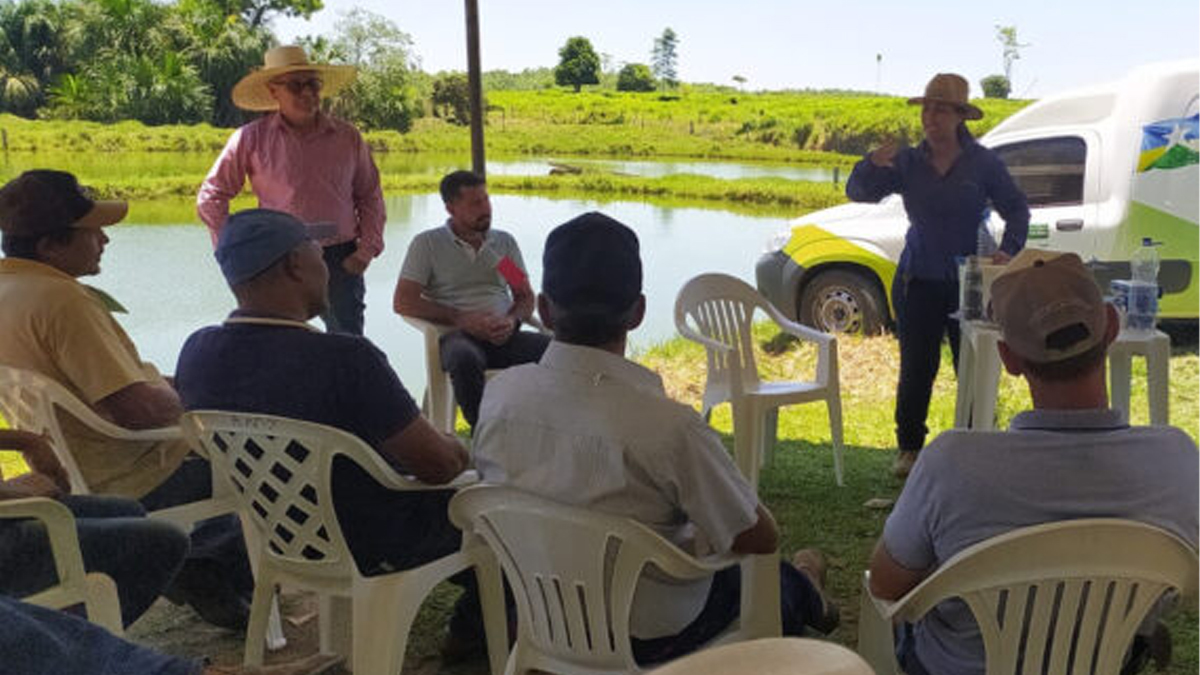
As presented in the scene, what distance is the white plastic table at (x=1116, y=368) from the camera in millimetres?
2990

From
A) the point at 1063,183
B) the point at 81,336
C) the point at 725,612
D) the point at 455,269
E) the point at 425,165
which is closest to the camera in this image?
the point at 725,612

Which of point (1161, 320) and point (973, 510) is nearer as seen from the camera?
point (973, 510)

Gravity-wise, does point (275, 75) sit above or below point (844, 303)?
above

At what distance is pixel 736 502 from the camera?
65.6 inches

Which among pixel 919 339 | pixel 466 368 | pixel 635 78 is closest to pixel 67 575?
pixel 466 368

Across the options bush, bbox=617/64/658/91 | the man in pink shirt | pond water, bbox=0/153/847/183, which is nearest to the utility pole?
pond water, bbox=0/153/847/183

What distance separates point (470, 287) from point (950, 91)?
1.80 m

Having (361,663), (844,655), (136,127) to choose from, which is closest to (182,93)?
(136,127)

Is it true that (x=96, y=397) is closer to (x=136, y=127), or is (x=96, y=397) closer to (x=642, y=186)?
(x=136, y=127)

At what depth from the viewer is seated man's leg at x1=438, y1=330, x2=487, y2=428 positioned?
3.55 meters

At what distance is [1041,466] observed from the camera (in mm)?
1409

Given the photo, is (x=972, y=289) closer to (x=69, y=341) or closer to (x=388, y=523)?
(x=388, y=523)

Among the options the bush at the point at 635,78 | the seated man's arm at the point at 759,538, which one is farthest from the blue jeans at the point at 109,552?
the bush at the point at 635,78

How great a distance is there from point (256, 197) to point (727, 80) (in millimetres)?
10677
